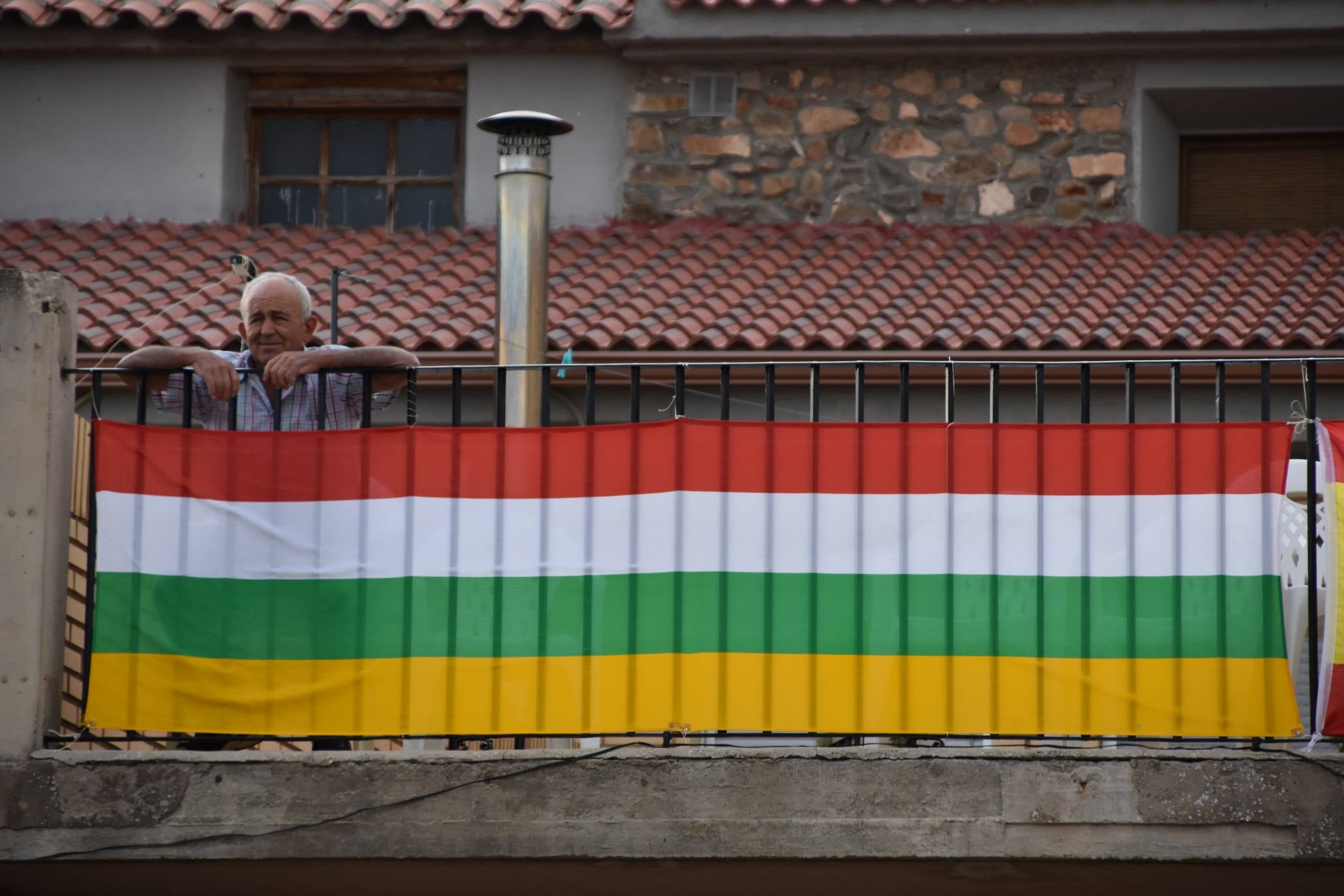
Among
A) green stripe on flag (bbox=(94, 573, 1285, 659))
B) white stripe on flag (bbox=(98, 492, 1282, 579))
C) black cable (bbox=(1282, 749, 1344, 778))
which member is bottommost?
black cable (bbox=(1282, 749, 1344, 778))

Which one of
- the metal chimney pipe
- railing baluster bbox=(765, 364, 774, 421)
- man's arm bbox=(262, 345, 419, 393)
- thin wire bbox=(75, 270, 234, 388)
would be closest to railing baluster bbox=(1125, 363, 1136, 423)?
railing baluster bbox=(765, 364, 774, 421)

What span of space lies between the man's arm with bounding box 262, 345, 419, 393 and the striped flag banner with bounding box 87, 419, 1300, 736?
197 mm

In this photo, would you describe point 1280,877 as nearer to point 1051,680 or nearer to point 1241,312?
point 1051,680

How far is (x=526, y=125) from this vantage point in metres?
9.44

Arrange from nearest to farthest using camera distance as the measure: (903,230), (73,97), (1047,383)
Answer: (1047,383), (903,230), (73,97)

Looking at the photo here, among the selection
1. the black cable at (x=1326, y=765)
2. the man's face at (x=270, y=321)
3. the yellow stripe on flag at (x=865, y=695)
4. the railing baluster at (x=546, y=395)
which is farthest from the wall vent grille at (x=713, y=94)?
the black cable at (x=1326, y=765)

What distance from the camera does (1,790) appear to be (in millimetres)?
5203

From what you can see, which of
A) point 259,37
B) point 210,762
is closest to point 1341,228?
point 259,37

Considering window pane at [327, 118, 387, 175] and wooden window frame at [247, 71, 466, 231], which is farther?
window pane at [327, 118, 387, 175]

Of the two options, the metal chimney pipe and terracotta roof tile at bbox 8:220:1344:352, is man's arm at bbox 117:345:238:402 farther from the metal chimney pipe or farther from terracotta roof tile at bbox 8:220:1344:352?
terracotta roof tile at bbox 8:220:1344:352

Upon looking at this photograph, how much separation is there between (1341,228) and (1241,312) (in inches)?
104

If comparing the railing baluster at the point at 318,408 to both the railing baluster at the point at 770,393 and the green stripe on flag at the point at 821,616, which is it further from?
the railing baluster at the point at 770,393

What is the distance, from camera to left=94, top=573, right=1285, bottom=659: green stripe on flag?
529cm

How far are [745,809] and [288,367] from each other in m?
2.01
